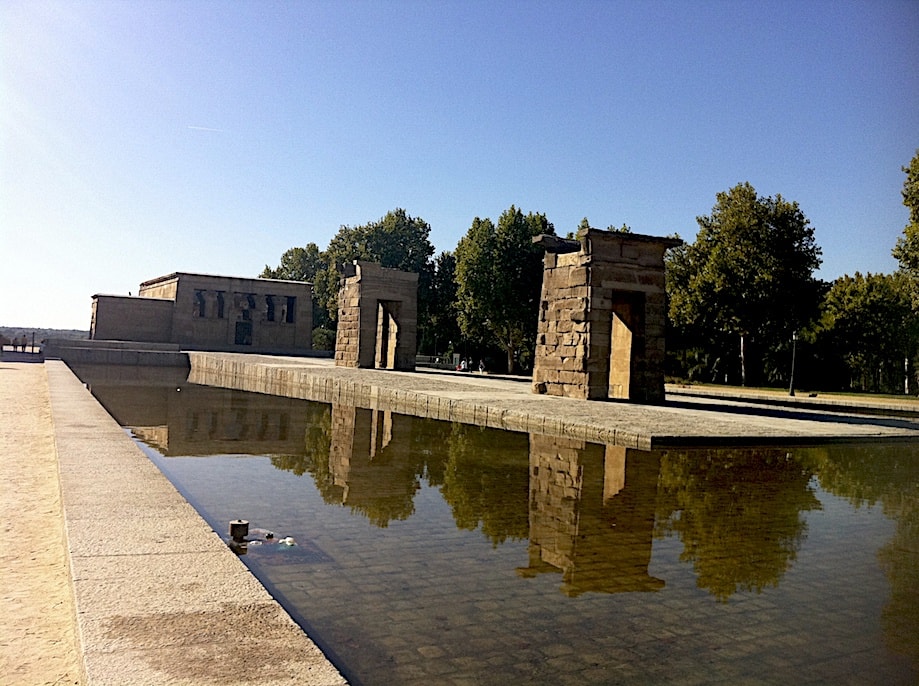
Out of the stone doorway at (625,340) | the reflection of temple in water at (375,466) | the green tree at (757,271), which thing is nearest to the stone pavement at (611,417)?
the stone doorway at (625,340)

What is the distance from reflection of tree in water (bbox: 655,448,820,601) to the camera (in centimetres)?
435

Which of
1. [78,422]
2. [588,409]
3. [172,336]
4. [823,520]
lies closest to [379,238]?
[172,336]

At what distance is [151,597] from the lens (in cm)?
296

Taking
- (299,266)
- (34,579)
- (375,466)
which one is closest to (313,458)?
(375,466)

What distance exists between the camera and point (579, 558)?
445 centimetres

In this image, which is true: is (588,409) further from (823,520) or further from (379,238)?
(379,238)

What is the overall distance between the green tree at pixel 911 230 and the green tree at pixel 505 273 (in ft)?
56.7

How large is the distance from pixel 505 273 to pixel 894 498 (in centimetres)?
3466

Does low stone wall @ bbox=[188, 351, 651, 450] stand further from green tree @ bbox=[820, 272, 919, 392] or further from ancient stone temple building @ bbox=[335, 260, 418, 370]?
green tree @ bbox=[820, 272, 919, 392]

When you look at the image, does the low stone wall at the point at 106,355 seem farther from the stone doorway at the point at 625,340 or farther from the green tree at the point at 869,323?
the green tree at the point at 869,323

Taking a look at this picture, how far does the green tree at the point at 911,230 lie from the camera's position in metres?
27.5

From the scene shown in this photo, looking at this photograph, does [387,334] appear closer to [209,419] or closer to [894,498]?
[209,419]

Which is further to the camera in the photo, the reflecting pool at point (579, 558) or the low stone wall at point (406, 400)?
the low stone wall at point (406, 400)

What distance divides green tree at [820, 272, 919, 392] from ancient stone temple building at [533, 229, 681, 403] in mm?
27939
